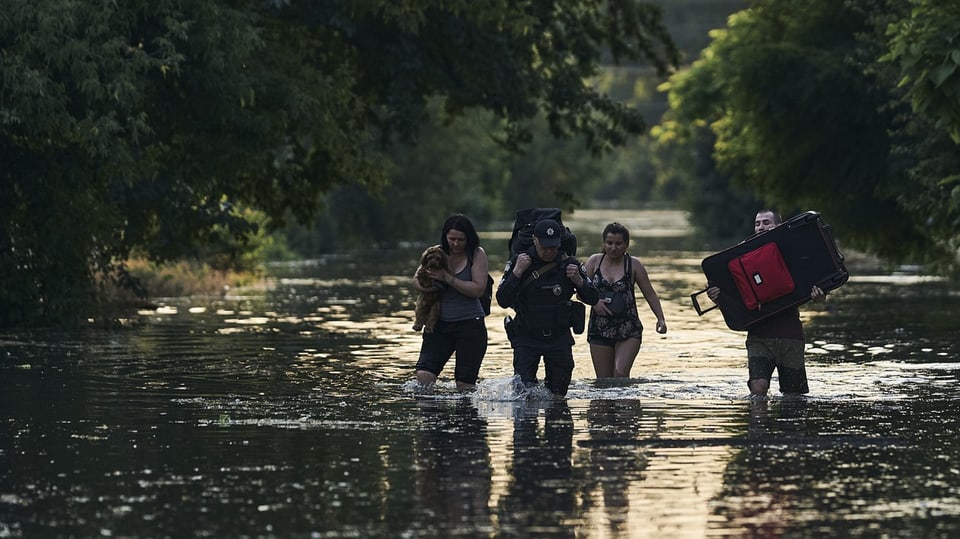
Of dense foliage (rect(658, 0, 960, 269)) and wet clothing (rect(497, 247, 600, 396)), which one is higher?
dense foliage (rect(658, 0, 960, 269))

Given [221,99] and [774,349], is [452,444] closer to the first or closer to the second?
[774,349]

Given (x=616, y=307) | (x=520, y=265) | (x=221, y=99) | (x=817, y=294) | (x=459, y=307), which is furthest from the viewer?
(x=221, y=99)

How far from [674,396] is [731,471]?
483 centimetres

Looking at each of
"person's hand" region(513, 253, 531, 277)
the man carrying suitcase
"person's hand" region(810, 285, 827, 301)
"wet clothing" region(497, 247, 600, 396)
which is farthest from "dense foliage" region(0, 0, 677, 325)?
"person's hand" region(810, 285, 827, 301)

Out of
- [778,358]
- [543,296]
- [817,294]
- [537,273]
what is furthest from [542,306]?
[817,294]

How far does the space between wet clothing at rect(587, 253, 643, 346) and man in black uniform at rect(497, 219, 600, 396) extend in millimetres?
1424

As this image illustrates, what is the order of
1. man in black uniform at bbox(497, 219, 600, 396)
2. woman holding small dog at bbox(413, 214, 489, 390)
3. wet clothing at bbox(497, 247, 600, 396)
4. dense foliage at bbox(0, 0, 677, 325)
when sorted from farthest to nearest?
dense foliage at bbox(0, 0, 677, 325) → woman holding small dog at bbox(413, 214, 489, 390) → wet clothing at bbox(497, 247, 600, 396) → man in black uniform at bbox(497, 219, 600, 396)

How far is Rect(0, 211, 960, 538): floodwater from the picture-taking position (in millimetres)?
9898

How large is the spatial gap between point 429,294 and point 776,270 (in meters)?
2.78

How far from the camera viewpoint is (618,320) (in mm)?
16938

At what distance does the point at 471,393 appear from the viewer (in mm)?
16250

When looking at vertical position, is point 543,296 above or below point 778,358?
above

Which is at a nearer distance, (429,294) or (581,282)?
(581,282)

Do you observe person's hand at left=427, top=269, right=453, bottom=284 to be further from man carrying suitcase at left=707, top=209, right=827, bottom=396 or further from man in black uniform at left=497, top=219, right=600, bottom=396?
man carrying suitcase at left=707, top=209, right=827, bottom=396
